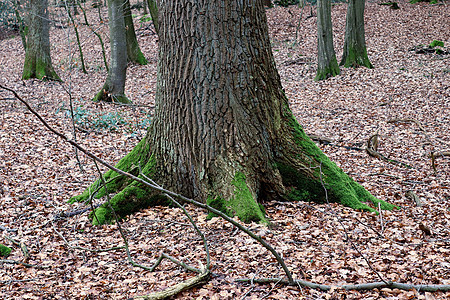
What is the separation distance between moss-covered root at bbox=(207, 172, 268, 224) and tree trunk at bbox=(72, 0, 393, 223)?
0.01m

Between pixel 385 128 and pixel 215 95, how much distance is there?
6021 millimetres

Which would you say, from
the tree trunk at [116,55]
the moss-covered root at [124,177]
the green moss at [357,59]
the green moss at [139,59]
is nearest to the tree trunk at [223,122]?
the moss-covered root at [124,177]

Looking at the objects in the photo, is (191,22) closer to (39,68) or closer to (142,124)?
(142,124)

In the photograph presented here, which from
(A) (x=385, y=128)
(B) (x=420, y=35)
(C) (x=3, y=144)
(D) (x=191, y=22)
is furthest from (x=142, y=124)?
(B) (x=420, y=35)

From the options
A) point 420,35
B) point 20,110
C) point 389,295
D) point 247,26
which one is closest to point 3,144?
point 20,110

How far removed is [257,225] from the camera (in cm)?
389

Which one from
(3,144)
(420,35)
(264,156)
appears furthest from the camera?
(420,35)

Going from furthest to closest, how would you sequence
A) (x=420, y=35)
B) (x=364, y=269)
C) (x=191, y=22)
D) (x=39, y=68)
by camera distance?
(x=420, y=35) < (x=39, y=68) < (x=191, y=22) < (x=364, y=269)

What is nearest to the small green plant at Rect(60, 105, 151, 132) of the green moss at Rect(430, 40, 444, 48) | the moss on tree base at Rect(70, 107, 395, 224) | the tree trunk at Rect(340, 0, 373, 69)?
the moss on tree base at Rect(70, 107, 395, 224)

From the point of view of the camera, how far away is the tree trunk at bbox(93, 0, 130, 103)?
11188 mm

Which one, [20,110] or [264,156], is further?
[20,110]

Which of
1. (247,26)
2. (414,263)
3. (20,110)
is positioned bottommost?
(414,263)

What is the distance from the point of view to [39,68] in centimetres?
1415

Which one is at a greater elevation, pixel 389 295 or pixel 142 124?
pixel 142 124
